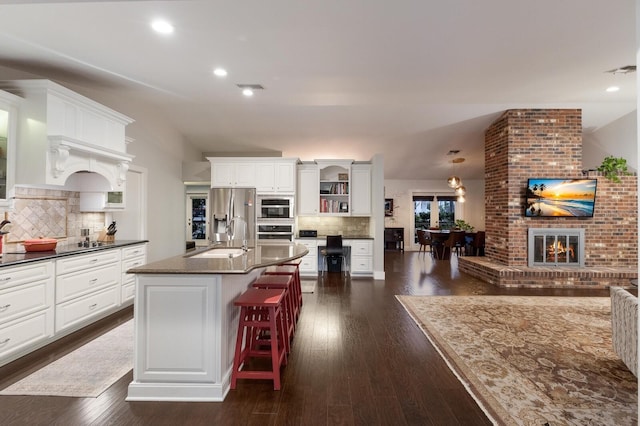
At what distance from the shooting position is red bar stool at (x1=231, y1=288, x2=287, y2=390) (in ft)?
7.35

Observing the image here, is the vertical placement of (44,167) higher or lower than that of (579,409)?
higher

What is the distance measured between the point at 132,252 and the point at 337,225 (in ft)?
13.3

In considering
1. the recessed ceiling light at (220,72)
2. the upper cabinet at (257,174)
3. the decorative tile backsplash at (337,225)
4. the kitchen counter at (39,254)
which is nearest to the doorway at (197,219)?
the upper cabinet at (257,174)

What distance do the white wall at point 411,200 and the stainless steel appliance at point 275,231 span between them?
556 centimetres

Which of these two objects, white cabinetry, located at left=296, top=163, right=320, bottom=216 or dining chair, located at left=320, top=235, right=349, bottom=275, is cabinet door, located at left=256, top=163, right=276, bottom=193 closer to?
white cabinetry, located at left=296, top=163, right=320, bottom=216

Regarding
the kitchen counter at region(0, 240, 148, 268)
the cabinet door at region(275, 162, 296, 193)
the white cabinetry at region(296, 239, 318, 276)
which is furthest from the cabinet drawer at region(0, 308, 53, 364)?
the cabinet door at region(275, 162, 296, 193)

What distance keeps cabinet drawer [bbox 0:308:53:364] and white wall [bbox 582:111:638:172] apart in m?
9.15

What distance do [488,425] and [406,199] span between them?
9.59m

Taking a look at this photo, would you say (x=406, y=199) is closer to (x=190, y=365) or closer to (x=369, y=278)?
(x=369, y=278)

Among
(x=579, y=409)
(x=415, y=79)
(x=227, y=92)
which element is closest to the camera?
(x=579, y=409)

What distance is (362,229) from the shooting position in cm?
685

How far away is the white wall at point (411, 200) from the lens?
10923mm

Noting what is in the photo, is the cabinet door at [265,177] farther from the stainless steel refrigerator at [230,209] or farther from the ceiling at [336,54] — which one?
the ceiling at [336,54]

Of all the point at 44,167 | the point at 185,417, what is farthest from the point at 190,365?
the point at 44,167
